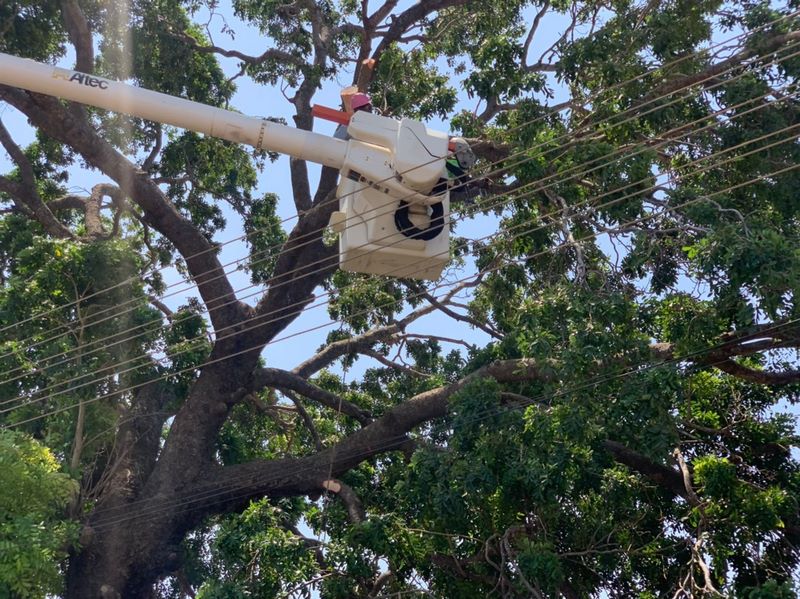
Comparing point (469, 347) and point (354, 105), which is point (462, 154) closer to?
point (354, 105)

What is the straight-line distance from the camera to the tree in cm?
871

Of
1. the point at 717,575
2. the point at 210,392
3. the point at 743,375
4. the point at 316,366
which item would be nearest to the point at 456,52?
the point at 316,366

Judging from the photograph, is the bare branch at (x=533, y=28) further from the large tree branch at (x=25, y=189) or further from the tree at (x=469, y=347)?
the large tree branch at (x=25, y=189)

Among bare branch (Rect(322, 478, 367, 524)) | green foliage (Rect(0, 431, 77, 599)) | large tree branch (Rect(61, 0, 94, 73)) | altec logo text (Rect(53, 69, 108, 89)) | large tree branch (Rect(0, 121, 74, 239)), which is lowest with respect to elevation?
green foliage (Rect(0, 431, 77, 599))

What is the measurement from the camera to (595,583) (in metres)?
9.91

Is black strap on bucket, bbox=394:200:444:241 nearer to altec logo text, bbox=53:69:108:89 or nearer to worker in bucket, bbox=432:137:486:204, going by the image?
worker in bucket, bbox=432:137:486:204

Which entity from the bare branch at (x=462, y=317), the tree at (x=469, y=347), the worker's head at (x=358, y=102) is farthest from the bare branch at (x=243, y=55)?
the worker's head at (x=358, y=102)

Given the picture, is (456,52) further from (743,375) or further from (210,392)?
(743,375)

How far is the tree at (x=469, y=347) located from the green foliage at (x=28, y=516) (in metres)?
1.24

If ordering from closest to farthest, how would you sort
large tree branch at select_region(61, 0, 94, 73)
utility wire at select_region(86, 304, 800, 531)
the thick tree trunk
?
utility wire at select_region(86, 304, 800, 531) → the thick tree trunk → large tree branch at select_region(61, 0, 94, 73)

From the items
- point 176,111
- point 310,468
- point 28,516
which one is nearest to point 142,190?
point 310,468

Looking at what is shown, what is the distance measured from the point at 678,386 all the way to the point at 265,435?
24.5 feet

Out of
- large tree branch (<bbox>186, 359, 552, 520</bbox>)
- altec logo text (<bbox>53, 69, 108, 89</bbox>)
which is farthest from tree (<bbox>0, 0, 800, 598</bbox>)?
altec logo text (<bbox>53, 69, 108, 89</bbox>)

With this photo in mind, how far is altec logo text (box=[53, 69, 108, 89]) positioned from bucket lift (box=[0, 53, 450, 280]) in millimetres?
798
